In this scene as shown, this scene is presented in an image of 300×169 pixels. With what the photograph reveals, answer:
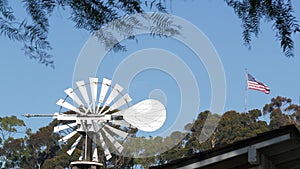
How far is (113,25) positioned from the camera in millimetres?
1752

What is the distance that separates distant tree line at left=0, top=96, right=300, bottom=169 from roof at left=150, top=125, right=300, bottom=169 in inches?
1129

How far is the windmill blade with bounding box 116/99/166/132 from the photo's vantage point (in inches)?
764

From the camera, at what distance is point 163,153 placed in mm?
38656

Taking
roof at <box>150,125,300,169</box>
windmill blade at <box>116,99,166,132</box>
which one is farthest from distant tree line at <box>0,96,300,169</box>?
roof at <box>150,125,300,169</box>

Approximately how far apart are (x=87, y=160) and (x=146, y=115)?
115 inches

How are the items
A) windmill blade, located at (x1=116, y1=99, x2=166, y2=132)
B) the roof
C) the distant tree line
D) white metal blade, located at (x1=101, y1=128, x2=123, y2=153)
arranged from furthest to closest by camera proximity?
the distant tree line, white metal blade, located at (x1=101, y1=128, x2=123, y2=153), windmill blade, located at (x1=116, y1=99, x2=166, y2=132), the roof

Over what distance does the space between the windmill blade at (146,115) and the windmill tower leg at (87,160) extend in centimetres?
177

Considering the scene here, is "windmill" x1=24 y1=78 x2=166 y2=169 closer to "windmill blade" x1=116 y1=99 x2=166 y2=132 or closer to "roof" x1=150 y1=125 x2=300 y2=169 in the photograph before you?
"windmill blade" x1=116 y1=99 x2=166 y2=132

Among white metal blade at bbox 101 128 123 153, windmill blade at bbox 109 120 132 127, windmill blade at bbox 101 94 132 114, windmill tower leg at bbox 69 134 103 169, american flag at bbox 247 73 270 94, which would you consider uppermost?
american flag at bbox 247 73 270 94

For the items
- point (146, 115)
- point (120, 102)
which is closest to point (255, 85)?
point (120, 102)

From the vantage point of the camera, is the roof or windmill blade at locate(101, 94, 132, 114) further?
windmill blade at locate(101, 94, 132, 114)

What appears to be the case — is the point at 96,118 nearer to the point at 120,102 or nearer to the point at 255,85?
the point at 120,102

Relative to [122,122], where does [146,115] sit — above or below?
below

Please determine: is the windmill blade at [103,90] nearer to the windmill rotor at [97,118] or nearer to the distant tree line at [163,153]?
the windmill rotor at [97,118]
